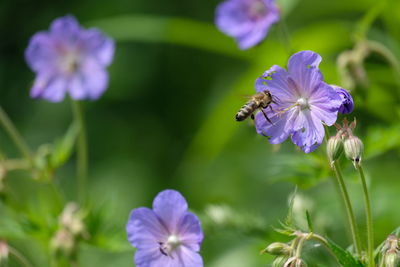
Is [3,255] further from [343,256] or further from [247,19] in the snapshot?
[247,19]

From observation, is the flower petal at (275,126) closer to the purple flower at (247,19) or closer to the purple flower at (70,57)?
the purple flower at (247,19)

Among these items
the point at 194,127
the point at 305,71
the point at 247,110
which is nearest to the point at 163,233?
the point at 247,110

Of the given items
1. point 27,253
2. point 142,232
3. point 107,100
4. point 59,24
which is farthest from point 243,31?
point 107,100

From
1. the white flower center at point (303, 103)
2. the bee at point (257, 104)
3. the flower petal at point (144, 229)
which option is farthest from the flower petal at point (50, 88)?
the white flower center at point (303, 103)

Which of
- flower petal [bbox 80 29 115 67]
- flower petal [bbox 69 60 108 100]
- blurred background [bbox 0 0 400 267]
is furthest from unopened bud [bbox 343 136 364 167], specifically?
flower petal [bbox 80 29 115 67]

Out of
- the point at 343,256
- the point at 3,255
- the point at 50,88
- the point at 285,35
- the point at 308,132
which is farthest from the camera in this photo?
the point at 50,88

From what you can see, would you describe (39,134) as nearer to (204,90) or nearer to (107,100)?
(107,100)

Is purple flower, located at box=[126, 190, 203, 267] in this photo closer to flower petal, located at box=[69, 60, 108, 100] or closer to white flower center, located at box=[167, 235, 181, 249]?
white flower center, located at box=[167, 235, 181, 249]
